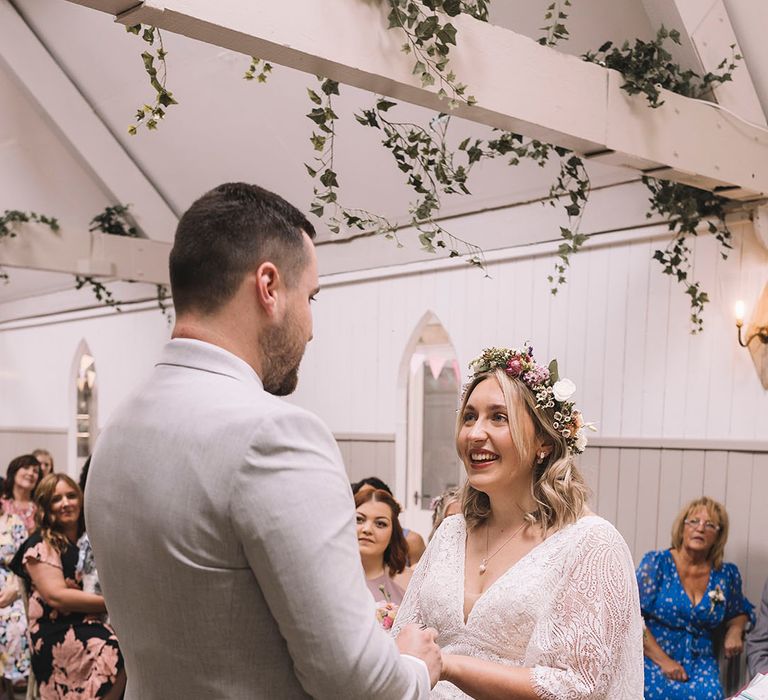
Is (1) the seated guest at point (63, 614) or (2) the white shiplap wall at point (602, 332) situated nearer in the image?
(1) the seated guest at point (63, 614)

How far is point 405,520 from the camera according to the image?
7004 mm

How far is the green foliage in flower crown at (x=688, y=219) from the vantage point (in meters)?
4.64

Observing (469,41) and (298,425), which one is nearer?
(298,425)

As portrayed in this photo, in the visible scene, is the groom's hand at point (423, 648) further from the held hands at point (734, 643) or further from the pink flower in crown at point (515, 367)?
the held hands at point (734, 643)

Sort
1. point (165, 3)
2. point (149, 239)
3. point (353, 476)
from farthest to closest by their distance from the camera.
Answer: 1. point (149, 239)
2. point (353, 476)
3. point (165, 3)

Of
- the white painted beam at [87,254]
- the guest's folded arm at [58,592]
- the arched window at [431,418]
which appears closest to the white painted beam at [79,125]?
the white painted beam at [87,254]

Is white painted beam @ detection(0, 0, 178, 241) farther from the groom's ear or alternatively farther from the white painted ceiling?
the groom's ear

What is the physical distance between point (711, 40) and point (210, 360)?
12.1 feet

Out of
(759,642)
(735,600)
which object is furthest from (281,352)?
(735,600)

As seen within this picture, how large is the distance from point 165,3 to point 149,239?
5.35 meters

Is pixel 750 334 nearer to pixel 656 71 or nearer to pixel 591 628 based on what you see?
pixel 656 71

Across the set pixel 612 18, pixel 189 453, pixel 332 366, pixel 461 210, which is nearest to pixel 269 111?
pixel 461 210

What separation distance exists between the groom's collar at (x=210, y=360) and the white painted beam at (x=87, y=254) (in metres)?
6.27

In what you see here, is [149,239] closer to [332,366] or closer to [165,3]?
[332,366]
